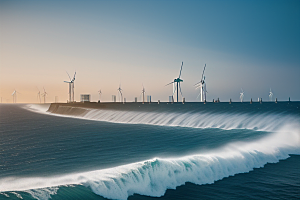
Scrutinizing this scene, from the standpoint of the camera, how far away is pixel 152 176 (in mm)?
13961

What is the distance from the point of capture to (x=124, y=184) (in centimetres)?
1277

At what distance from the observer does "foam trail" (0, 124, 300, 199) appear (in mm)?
12586

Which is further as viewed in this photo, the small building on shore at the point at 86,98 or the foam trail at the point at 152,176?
the small building on shore at the point at 86,98

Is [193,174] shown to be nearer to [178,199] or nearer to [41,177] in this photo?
[178,199]

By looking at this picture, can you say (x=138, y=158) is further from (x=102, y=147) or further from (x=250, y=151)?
(x=250, y=151)

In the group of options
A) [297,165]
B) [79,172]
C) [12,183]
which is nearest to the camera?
[12,183]

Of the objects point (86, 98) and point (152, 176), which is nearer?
point (152, 176)

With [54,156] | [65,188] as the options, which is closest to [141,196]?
[65,188]

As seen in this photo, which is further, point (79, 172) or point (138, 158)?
point (138, 158)

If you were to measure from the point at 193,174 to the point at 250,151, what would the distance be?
7.93 metres

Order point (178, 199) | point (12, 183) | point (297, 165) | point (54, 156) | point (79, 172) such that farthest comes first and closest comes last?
point (54, 156), point (297, 165), point (79, 172), point (12, 183), point (178, 199)

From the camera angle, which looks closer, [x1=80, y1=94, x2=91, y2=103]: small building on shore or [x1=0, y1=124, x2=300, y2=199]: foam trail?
[x1=0, y1=124, x2=300, y2=199]: foam trail

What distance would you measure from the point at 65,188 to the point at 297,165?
1592 centimetres

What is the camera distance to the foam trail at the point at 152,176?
12.6m
